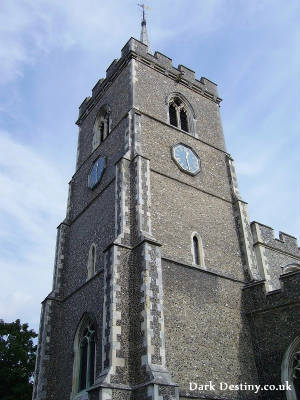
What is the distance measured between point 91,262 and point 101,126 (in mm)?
7394

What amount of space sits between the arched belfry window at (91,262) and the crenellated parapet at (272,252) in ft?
20.6

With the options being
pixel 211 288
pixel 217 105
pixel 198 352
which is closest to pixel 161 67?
pixel 217 105

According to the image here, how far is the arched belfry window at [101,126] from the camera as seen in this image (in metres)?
18.0

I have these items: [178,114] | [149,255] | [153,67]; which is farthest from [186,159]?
[149,255]

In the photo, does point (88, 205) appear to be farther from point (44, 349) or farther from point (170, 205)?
point (44, 349)

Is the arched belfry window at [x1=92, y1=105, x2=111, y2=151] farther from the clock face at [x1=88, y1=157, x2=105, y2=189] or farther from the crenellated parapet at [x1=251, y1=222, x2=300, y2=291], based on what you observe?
the crenellated parapet at [x1=251, y1=222, x2=300, y2=291]

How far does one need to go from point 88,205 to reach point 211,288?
5.89 m

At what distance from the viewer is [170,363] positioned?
10156 millimetres

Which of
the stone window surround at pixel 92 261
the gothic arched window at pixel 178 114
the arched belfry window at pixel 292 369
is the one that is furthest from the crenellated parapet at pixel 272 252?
the stone window surround at pixel 92 261

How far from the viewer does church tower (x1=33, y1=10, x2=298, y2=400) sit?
1014 centimetres

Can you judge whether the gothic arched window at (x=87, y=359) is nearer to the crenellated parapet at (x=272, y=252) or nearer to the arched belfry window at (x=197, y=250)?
the arched belfry window at (x=197, y=250)

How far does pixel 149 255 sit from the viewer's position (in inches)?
431

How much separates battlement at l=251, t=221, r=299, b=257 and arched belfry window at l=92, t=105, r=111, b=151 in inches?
296

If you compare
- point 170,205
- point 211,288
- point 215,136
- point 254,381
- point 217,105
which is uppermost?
point 217,105
